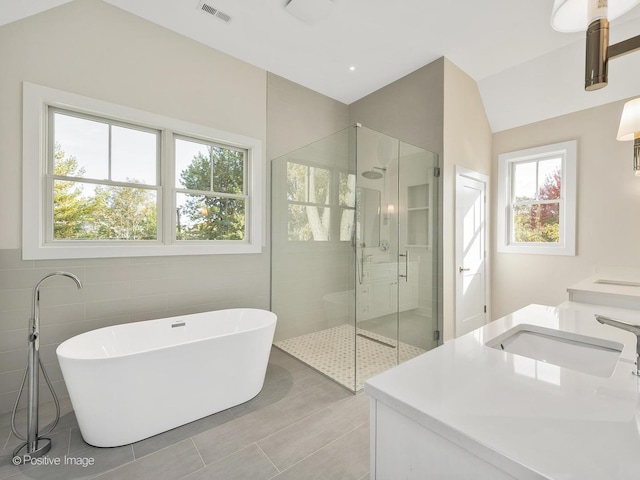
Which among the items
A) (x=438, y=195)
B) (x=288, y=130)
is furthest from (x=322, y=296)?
(x=288, y=130)

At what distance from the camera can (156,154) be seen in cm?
272

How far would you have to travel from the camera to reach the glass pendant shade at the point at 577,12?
2.52 ft

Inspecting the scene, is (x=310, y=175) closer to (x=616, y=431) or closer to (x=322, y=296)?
(x=322, y=296)

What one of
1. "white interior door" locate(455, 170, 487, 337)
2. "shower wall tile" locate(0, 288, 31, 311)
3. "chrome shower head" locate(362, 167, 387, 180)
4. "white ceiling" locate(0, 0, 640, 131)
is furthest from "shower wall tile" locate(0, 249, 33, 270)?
"white interior door" locate(455, 170, 487, 337)

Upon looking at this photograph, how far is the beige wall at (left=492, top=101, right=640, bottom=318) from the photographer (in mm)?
2883

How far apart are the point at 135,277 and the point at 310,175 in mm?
1857

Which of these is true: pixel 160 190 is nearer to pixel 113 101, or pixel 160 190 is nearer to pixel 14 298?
pixel 113 101

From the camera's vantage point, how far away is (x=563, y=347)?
1216 mm

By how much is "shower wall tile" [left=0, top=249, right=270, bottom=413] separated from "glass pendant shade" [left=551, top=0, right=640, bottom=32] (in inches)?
112

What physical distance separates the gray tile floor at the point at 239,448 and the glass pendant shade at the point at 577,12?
2011 millimetres

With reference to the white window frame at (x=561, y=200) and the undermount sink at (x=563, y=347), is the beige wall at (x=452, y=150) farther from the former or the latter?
the undermount sink at (x=563, y=347)

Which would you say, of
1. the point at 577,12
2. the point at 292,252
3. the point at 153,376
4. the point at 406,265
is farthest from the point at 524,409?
the point at 292,252

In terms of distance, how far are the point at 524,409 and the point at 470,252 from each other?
3.04 m

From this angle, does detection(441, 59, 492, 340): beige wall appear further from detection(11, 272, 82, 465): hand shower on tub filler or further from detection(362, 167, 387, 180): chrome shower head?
detection(11, 272, 82, 465): hand shower on tub filler
